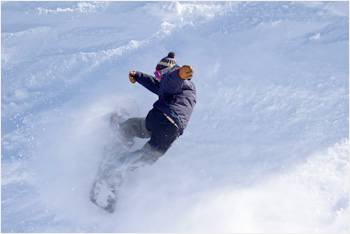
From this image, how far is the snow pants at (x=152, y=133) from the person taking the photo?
2.64 meters

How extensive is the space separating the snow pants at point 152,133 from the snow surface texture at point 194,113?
35 centimetres

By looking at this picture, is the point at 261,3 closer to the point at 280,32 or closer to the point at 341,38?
the point at 280,32

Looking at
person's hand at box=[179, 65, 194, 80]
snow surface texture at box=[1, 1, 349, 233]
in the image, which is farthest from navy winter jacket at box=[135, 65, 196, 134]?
snow surface texture at box=[1, 1, 349, 233]

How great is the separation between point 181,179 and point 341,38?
3.47 metres

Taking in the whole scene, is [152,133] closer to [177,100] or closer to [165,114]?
[165,114]

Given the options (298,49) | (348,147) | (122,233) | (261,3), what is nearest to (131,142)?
(122,233)

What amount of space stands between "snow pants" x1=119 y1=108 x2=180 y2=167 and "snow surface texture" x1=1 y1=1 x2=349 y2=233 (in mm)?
348

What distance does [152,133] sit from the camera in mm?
2719

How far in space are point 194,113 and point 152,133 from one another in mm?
1103

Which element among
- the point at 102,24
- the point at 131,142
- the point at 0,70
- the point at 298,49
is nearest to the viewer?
the point at 131,142

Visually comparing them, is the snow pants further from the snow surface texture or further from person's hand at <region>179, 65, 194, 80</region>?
person's hand at <region>179, 65, 194, 80</region>

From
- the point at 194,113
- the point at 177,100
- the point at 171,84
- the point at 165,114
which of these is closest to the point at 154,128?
the point at 165,114

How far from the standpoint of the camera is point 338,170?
3137 mm

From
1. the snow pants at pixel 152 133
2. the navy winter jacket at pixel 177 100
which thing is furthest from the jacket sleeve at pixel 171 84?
the snow pants at pixel 152 133
